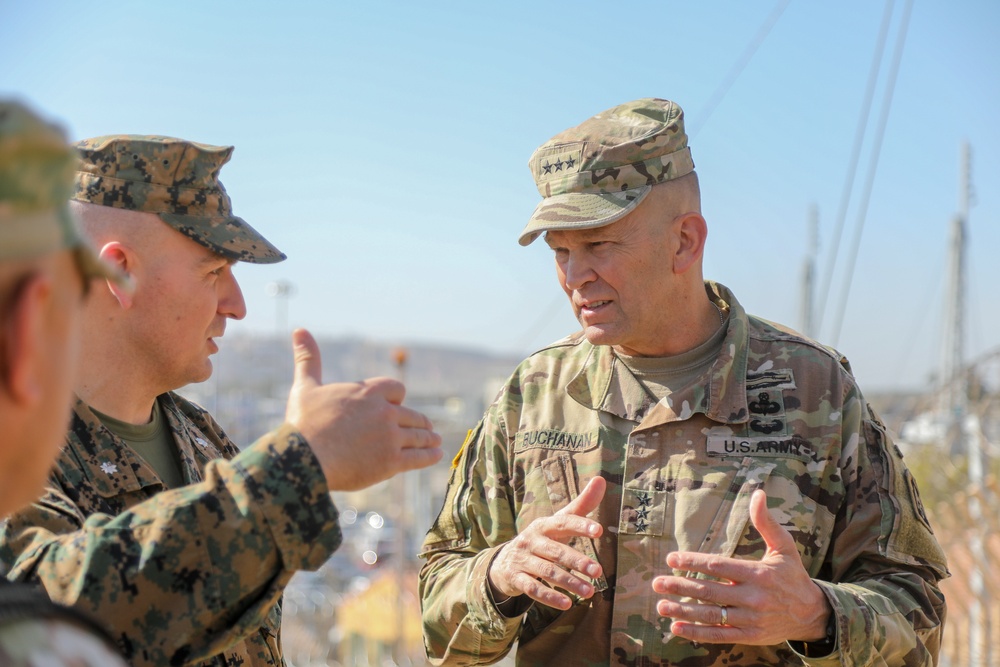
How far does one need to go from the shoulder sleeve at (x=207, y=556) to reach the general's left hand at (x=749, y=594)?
114 centimetres

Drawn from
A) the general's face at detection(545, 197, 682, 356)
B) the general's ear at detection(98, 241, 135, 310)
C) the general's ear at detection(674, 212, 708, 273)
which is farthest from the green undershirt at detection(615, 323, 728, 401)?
the general's ear at detection(98, 241, 135, 310)

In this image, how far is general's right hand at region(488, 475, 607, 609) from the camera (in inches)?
106

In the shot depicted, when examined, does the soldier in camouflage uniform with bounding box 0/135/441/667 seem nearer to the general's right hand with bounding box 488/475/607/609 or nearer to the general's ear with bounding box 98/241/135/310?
the general's ear with bounding box 98/241/135/310

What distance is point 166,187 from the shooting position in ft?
9.36

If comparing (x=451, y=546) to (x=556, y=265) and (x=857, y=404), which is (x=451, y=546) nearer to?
(x=556, y=265)

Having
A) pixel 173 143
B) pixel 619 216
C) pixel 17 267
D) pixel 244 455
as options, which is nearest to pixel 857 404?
pixel 619 216

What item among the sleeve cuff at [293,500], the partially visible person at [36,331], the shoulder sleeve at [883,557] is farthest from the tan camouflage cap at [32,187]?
the shoulder sleeve at [883,557]

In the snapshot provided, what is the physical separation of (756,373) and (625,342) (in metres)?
0.47

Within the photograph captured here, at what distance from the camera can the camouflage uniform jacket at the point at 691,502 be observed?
119 inches

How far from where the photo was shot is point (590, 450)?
3.32 meters

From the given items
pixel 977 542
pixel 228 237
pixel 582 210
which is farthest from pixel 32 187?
pixel 977 542

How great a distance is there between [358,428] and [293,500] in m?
0.20

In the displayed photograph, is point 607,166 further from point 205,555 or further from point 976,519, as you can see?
point 976,519

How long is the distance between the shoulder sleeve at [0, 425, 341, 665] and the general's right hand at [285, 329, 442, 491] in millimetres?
46
